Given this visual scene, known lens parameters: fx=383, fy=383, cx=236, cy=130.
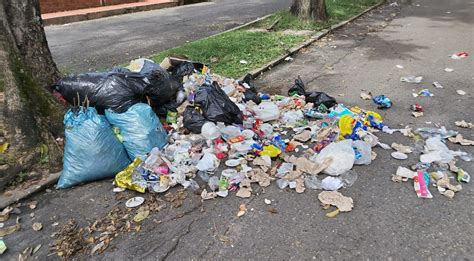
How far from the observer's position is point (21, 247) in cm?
250

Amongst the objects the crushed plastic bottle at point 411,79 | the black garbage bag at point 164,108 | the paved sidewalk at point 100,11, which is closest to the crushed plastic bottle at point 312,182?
the black garbage bag at point 164,108

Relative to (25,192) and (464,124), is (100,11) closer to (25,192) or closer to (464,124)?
(25,192)

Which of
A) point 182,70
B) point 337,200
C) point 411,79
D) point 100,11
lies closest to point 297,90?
point 182,70

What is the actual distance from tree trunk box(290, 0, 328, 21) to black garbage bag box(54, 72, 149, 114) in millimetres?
6557

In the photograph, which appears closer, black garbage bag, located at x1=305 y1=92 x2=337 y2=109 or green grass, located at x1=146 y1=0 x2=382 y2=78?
black garbage bag, located at x1=305 y1=92 x2=337 y2=109

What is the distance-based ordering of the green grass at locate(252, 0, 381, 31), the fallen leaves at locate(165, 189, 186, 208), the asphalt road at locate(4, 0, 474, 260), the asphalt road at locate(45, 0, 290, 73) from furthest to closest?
the green grass at locate(252, 0, 381, 31) < the asphalt road at locate(45, 0, 290, 73) < the fallen leaves at locate(165, 189, 186, 208) < the asphalt road at locate(4, 0, 474, 260)

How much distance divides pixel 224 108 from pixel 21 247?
208 cm

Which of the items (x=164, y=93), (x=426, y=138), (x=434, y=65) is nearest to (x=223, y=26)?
(x=434, y=65)

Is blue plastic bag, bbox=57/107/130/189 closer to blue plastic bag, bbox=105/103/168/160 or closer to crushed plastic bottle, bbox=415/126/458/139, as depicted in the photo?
blue plastic bag, bbox=105/103/168/160

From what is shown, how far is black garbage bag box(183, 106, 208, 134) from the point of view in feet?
12.2

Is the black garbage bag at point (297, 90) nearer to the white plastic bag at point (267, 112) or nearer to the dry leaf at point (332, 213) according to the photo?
the white plastic bag at point (267, 112)

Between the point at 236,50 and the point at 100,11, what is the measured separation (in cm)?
819

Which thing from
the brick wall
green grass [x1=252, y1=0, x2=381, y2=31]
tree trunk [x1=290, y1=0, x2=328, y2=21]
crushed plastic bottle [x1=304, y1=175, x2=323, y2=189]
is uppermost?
the brick wall

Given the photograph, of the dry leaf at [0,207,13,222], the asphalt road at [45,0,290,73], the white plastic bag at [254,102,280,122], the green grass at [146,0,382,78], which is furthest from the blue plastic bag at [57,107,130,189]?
the asphalt road at [45,0,290,73]
